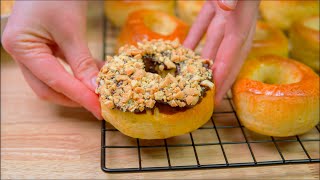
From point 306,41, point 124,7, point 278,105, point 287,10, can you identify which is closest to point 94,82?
point 278,105

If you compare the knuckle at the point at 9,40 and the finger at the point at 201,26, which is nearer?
the knuckle at the point at 9,40

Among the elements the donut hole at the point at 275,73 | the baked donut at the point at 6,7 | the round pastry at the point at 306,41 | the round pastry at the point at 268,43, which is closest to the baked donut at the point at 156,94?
the donut hole at the point at 275,73

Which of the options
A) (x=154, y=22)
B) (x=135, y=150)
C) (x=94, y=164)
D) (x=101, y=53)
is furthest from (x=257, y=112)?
(x=101, y=53)

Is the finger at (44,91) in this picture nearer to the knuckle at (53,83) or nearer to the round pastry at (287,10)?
the knuckle at (53,83)

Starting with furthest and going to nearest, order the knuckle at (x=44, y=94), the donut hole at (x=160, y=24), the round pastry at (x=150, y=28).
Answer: the donut hole at (x=160, y=24) → the round pastry at (x=150, y=28) → the knuckle at (x=44, y=94)

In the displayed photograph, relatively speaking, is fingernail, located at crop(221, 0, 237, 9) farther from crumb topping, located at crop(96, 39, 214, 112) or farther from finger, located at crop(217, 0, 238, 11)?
crumb topping, located at crop(96, 39, 214, 112)

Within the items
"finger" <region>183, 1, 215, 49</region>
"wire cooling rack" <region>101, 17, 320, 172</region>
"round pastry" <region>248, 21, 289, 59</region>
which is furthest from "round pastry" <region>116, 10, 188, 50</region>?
"wire cooling rack" <region>101, 17, 320, 172</region>
